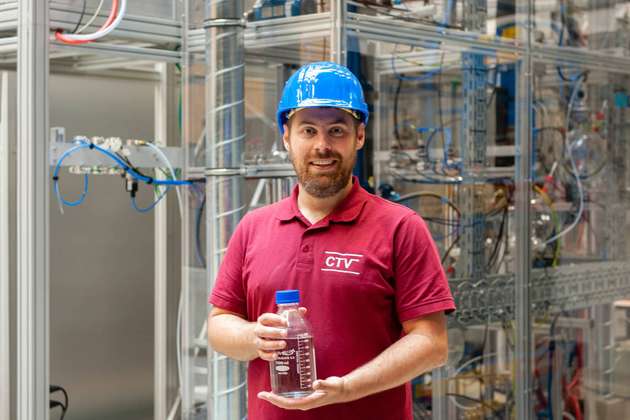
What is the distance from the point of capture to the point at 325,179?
2045 millimetres

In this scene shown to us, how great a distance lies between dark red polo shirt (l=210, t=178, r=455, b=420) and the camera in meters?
1.99

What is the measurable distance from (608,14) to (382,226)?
8.87 feet

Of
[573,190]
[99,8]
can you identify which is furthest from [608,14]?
[99,8]

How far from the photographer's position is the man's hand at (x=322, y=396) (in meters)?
1.83

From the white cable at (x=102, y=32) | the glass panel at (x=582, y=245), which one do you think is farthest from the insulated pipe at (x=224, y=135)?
the glass panel at (x=582, y=245)

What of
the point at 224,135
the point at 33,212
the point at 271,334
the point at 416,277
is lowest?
the point at 271,334

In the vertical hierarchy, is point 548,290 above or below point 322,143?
below

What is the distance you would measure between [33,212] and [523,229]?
204 centimetres

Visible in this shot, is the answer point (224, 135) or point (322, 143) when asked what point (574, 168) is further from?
point (322, 143)

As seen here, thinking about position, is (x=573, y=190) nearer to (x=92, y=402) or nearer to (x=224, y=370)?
(x=224, y=370)

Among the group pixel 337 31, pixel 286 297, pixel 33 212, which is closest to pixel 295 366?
pixel 286 297

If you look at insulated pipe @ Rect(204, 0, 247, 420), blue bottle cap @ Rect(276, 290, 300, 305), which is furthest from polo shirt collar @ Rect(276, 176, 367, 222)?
insulated pipe @ Rect(204, 0, 247, 420)

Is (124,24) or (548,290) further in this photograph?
(548,290)

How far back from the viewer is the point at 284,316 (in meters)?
1.90
